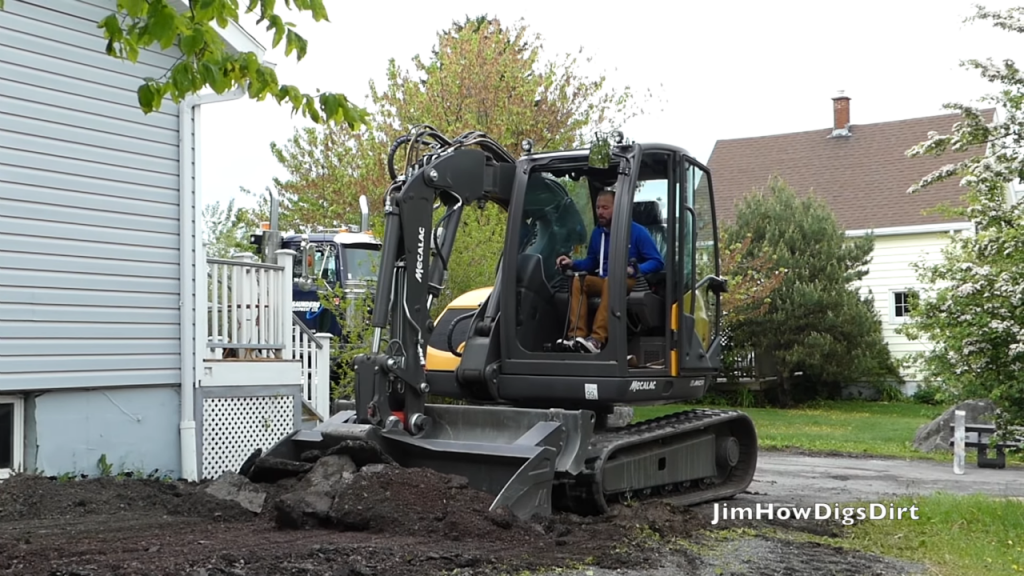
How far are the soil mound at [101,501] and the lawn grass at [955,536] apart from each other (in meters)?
4.07

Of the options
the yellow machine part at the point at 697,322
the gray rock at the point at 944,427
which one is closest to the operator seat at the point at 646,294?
the yellow machine part at the point at 697,322

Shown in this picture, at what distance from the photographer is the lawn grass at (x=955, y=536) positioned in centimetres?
673

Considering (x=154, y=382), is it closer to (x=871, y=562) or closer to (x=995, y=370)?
(x=871, y=562)

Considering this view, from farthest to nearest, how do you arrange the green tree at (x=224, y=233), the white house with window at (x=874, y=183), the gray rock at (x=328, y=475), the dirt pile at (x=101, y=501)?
the white house with window at (x=874, y=183)
the green tree at (x=224, y=233)
the dirt pile at (x=101, y=501)
the gray rock at (x=328, y=475)

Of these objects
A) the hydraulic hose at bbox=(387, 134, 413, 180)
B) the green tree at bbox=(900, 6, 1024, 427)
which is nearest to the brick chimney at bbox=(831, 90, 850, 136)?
the green tree at bbox=(900, 6, 1024, 427)

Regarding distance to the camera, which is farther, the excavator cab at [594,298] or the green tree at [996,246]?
the green tree at [996,246]

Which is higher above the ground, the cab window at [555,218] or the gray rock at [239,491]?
the cab window at [555,218]

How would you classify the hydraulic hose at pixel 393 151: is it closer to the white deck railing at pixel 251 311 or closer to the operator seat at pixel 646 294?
the operator seat at pixel 646 294

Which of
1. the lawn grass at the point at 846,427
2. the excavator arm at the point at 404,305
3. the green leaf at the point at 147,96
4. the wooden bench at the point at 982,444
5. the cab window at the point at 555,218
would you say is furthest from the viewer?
the lawn grass at the point at 846,427

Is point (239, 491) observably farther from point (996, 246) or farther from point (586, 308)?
point (996, 246)

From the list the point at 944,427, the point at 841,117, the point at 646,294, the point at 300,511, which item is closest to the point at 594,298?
the point at 646,294

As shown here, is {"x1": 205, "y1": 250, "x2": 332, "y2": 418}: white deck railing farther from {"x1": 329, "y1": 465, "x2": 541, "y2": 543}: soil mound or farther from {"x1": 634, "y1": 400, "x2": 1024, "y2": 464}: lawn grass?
{"x1": 634, "y1": 400, "x2": 1024, "y2": 464}: lawn grass

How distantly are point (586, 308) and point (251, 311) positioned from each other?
4140 millimetres

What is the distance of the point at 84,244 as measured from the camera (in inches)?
387
